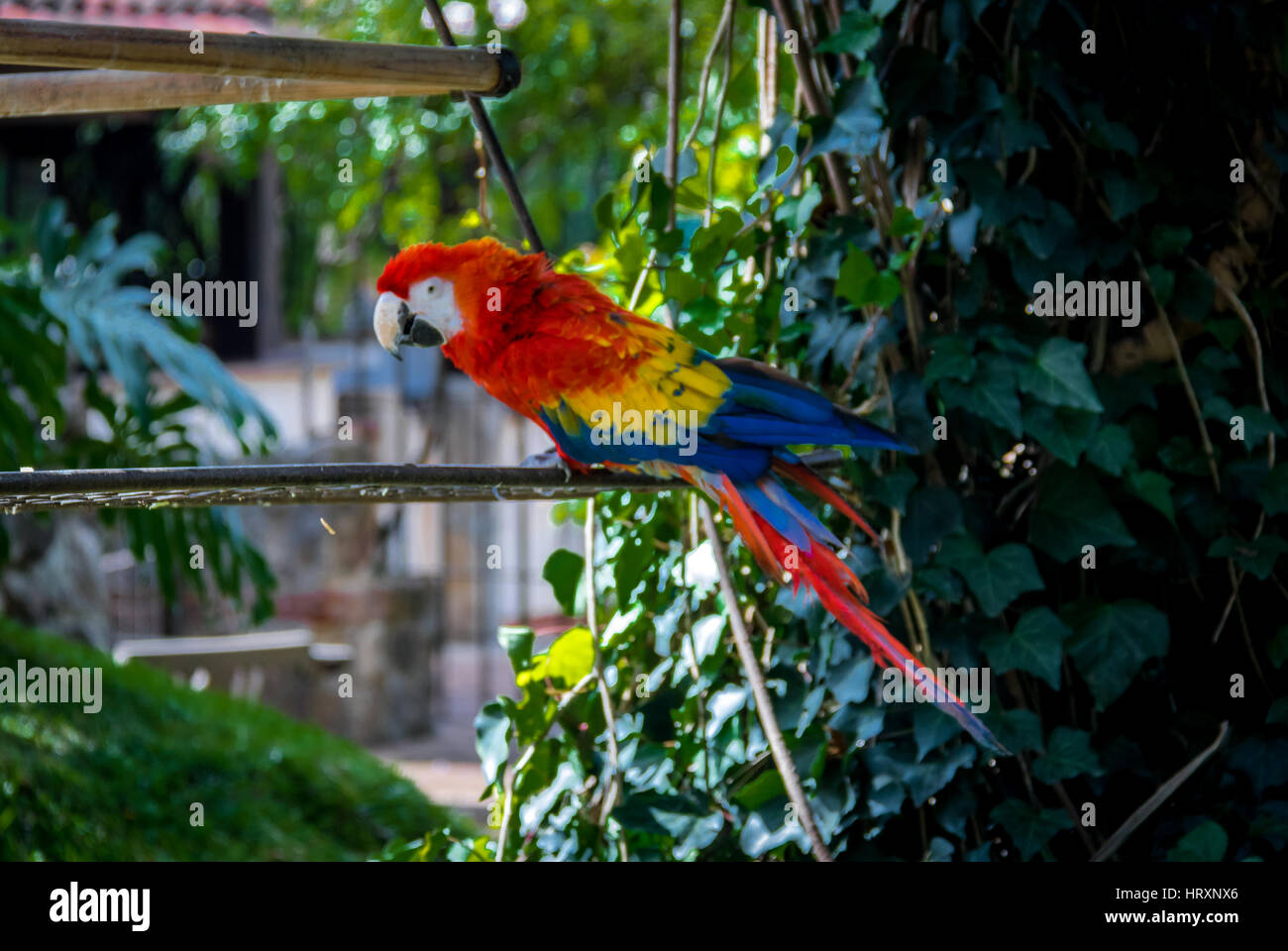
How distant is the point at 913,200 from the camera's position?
127 centimetres

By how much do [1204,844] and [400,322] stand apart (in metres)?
0.92

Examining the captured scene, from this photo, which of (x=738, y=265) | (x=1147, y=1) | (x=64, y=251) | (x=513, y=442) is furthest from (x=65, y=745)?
(x=513, y=442)

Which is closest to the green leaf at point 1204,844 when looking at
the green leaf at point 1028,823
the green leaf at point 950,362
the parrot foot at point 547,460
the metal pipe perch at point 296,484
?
the green leaf at point 1028,823

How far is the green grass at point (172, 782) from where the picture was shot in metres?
2.10

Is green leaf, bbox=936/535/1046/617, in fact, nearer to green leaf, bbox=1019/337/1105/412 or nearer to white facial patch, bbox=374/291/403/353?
green leaf, bbox=1019/337/1105/412

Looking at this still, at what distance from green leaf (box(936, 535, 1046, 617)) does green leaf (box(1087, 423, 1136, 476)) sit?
11cm
